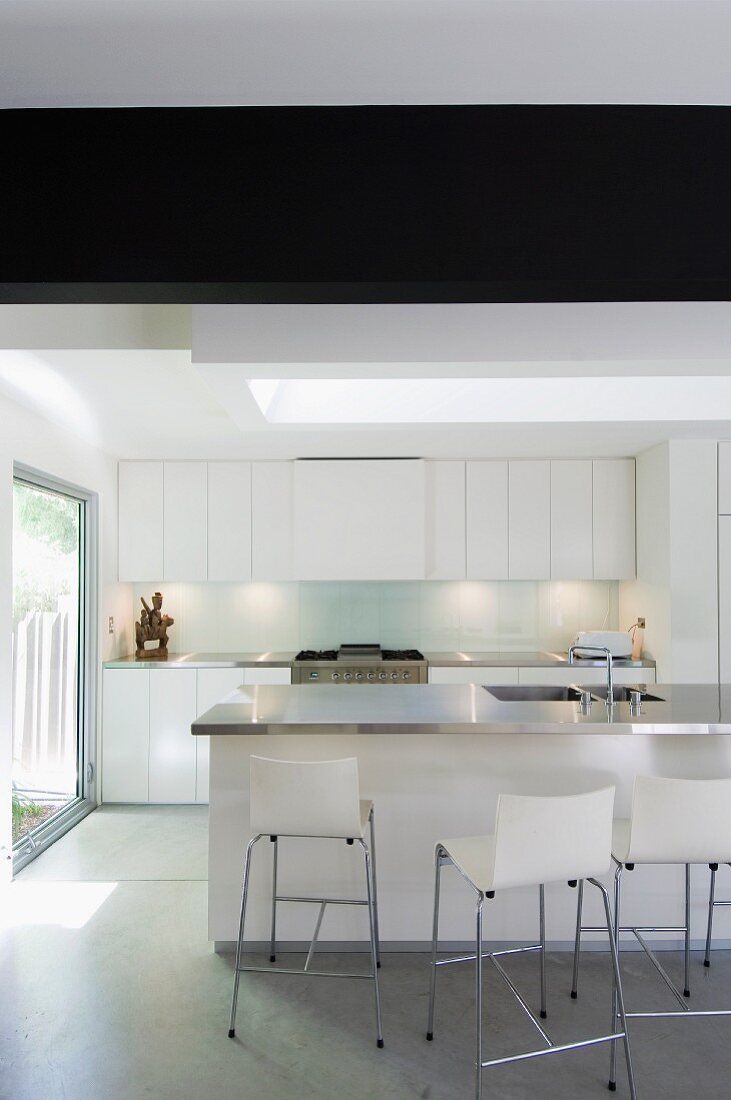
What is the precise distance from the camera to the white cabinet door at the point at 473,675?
215 inches

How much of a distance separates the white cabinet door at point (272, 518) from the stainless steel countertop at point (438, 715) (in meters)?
2.29

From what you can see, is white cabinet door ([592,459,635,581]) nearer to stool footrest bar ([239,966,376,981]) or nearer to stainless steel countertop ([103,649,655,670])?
stainless steel countertop ([103,649,655,670])

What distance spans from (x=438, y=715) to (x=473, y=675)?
255 centimetres

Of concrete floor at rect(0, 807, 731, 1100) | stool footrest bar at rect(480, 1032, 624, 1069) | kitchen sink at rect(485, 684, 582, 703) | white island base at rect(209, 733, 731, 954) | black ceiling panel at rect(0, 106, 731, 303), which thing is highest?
black ceiling panel at rect(0, 106, 731, 303)

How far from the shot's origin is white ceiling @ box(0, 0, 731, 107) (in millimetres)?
1373

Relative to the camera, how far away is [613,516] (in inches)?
226

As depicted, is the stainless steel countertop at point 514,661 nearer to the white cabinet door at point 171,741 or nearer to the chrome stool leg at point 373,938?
the white cabinet door at point 171,741

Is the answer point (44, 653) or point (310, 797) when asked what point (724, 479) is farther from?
point (44, 653)

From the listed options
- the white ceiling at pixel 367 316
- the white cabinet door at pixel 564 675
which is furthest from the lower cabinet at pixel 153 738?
the white cabinet door at pixel 564 675

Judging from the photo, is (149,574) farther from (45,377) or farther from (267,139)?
(267,139)

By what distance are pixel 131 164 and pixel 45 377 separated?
90.8 inches

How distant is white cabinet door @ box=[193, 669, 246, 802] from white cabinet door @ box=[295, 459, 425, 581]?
0.88m

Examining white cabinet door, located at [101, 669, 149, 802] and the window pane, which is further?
white cabinet door, located at [101, 669, 149, 802]

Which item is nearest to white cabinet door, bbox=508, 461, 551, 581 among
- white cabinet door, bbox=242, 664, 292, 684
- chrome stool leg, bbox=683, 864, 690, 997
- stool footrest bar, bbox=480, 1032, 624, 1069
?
white cabinet door, bbox=242, 664, 292, 684
